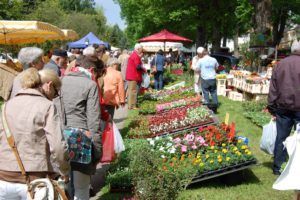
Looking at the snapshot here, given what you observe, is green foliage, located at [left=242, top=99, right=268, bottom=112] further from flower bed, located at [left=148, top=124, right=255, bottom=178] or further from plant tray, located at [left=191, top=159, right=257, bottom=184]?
plant tray, located at [left=191, top=159, right=257, bottom=184]

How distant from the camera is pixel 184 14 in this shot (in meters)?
33.4

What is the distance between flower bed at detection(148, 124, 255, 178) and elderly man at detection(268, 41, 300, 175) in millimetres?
594

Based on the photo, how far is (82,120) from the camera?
462cm

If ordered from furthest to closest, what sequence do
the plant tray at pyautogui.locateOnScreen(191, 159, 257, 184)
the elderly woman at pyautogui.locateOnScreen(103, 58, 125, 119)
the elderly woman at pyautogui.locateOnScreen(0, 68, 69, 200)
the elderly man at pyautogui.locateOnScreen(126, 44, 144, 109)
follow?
the elderly man at pyautogui.locateOnScreen(126, 44, 144, 109)
the elderly woman at pyautogui.locateOnScreen(103, 58, 125, 119)
the plant tray at pyautogui.locateOnScreen(191, 159, 257, 184)
the elderly woman at pyautogui.locateOnScreen(0, 68, 69, 200)

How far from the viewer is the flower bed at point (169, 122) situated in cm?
890

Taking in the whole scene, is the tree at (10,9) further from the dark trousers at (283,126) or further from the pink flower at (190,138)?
the dark trousers at (283,126)

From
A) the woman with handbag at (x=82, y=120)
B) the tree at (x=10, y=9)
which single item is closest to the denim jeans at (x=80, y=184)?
the woman with handbag at (x=82, y=120)

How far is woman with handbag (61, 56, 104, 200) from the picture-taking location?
4.46m

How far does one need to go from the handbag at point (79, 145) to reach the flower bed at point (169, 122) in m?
4.25

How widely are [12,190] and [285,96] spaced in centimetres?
438

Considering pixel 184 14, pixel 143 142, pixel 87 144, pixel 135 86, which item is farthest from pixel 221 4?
pixel 87 144

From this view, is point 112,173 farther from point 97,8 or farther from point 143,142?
point 97,8

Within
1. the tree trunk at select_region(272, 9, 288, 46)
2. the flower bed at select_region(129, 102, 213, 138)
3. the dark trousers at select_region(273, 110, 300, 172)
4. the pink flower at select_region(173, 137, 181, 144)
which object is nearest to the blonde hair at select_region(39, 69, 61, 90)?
the pink flower at select_region(173, 137, 181, 144)

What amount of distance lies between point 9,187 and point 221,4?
31.3 meters
